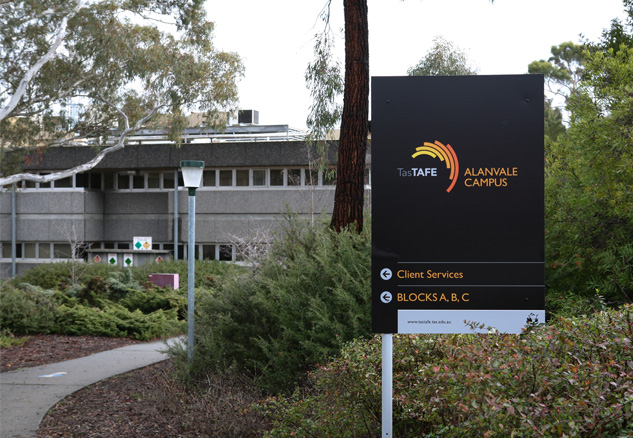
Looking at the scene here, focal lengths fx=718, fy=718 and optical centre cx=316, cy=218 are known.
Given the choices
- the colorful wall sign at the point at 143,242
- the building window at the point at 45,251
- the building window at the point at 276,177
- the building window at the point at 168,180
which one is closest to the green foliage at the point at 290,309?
the colorful wall sign at the point at 143,242

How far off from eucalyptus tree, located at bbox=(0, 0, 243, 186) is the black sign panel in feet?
62.0

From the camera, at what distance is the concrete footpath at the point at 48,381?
757 centimetres

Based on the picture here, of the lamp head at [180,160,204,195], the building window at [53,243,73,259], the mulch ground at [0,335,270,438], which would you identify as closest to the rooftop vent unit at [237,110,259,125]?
the building window at [53,243,73,259]

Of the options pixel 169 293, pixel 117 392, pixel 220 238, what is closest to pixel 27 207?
pixel 220 238

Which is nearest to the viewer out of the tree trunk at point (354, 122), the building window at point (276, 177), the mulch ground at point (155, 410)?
the mulch ground at point (155, 410)

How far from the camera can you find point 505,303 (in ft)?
13.7

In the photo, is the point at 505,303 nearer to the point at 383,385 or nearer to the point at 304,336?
the point at 383,385

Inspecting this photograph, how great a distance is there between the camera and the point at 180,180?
3262 centimetres

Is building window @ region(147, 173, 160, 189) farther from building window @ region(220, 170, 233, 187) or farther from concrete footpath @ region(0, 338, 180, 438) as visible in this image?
concrete footpath @ region(0, 338, 180, 438)

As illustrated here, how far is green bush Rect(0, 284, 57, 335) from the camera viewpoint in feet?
50.4

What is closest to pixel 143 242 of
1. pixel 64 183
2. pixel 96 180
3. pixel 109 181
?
pixel 109 181

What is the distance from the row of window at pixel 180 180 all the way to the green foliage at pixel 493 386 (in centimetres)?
2475

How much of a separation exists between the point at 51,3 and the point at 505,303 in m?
21.6

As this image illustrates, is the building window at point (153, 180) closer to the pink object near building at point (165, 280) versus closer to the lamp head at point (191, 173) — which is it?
the pink object near building at point (165, 280)
